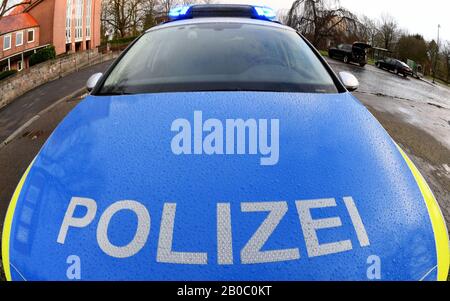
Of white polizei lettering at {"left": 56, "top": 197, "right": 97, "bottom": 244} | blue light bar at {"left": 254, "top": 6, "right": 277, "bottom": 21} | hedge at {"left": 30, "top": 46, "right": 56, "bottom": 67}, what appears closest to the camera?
white polizei lettering at {"left": 56, "top": 197, "right": 97, "bottom": 244}

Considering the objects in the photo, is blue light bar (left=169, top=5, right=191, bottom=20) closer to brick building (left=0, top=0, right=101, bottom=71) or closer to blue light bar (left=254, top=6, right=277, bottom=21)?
blue light bar (left=254, top=6, right=277, bottom=21)

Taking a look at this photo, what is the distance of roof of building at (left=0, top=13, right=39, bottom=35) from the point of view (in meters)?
26.1

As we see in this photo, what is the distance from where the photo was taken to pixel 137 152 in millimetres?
1521

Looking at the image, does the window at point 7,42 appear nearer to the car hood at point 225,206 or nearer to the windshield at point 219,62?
the windshield at point 219,62

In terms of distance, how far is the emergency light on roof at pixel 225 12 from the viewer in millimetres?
3459

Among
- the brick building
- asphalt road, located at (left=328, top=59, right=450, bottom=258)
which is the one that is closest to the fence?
the brick building

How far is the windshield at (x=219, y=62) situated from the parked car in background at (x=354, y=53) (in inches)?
1035

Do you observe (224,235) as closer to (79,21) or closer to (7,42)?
(7,42)

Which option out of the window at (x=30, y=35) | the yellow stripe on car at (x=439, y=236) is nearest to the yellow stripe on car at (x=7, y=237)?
the yellow stripe on car at (x=439, y=236)

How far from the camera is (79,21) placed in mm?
30875
